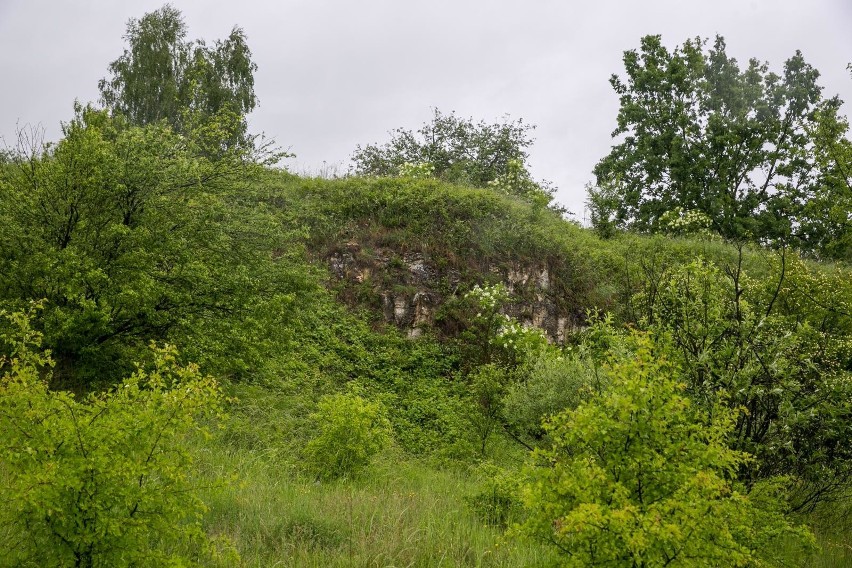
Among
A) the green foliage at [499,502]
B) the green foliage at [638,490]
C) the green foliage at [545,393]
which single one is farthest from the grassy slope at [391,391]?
the green foliage at [638,490]

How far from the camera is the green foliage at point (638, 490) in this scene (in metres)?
4.31

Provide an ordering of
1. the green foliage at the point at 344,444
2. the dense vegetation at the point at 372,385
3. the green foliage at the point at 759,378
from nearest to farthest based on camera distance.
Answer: the dense vegetation at the point at 372,385 → the green foliage at the point at 759,378 → the green foliage at the point at 344,444

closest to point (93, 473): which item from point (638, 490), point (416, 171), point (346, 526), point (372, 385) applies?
point (346, 526)

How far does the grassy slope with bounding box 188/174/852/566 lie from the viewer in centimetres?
723

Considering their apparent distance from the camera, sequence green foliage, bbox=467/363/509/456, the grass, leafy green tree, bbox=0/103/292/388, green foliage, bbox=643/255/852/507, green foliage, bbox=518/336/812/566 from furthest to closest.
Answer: green foliage, bbox=467/363/509/456 < leafy green tree, bbox=0/103/292/388 < green foliage, bbox=643/255/852/507 < the grass < green foliage, bbox=518/336/812/566

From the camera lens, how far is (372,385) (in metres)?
15.9

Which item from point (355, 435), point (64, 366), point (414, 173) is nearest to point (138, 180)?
point (64, 366)

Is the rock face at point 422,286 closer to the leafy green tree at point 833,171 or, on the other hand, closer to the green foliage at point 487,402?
the green foliage at point 487,402

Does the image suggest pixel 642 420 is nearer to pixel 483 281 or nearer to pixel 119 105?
pixel 483 281

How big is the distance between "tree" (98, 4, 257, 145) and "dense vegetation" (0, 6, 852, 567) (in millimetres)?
9736

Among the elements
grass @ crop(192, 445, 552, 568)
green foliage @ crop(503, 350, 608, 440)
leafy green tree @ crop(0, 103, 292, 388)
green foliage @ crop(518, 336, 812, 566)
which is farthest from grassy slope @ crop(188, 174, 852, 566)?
green foliage @ crop(518, 336, 812, 566)

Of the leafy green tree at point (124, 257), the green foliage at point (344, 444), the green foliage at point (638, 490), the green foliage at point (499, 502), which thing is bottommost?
the green foliage at point (499, 502)

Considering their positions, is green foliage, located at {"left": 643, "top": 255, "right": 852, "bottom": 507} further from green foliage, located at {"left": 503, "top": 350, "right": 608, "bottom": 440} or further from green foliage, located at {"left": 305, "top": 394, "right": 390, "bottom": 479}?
green foliage, located at {"left": 305, "top": 394, "right": 390, "bottom": 479}

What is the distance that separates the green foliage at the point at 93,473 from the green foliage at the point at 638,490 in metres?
2.72
